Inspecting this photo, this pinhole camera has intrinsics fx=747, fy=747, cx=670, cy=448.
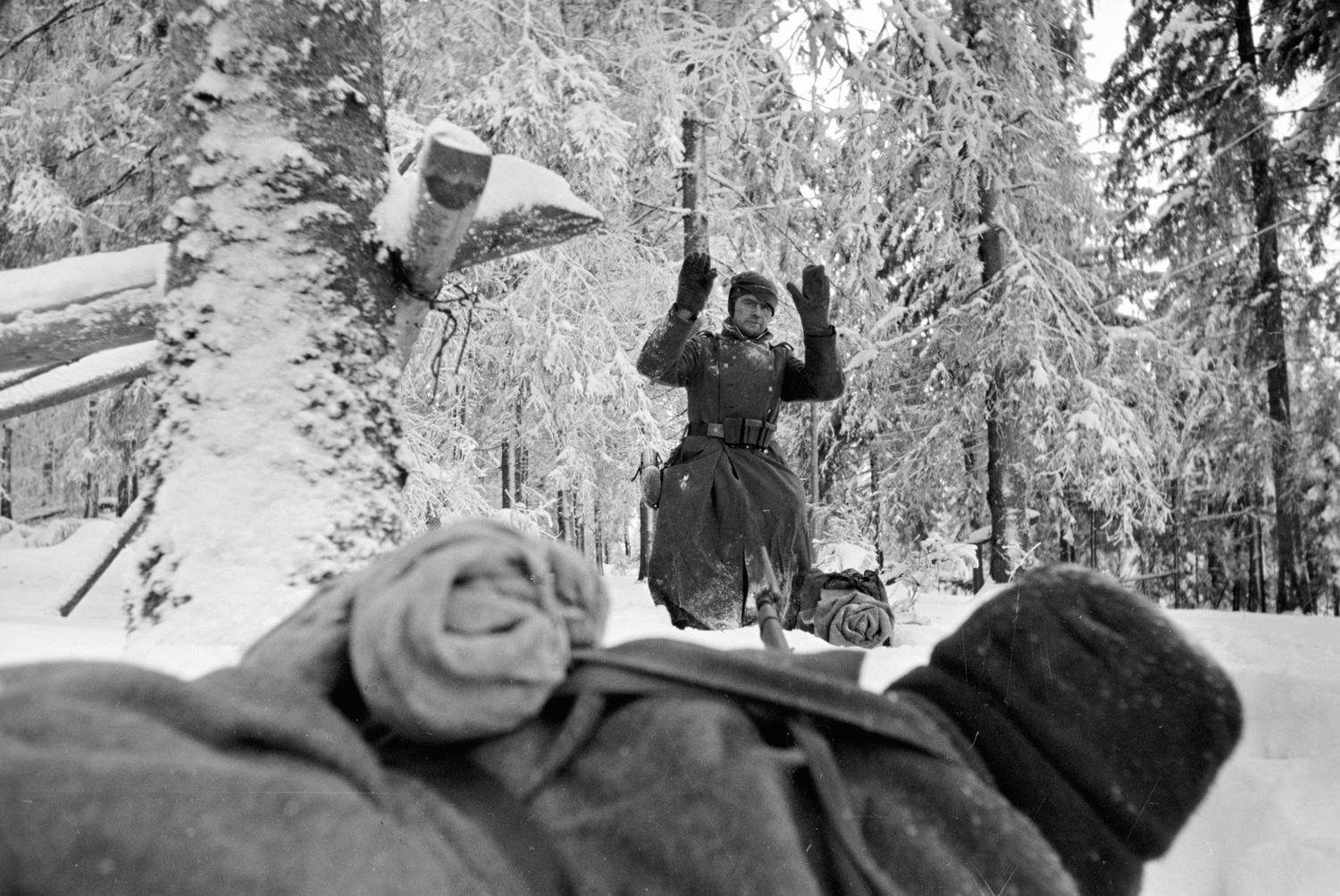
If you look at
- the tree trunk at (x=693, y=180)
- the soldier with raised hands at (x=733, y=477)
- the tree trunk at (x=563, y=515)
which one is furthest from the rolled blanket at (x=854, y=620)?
the tree trunk at (x=563, y=515)

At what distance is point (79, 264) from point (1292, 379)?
622 cm

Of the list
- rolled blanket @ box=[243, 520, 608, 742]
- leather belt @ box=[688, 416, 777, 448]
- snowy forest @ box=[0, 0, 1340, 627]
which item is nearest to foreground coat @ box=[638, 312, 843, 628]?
leather belt @ box=[688, 416, 777, 448]

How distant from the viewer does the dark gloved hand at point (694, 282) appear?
348 cm

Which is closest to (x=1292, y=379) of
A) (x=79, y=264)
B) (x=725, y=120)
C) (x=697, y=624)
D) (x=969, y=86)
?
(x=969, y=86)

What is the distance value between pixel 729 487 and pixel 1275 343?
10.7 ft

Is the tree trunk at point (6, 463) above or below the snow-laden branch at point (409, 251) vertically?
below

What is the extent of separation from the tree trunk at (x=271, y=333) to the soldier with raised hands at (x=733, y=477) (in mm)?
1763

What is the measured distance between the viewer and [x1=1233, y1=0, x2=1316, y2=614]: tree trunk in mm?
2748

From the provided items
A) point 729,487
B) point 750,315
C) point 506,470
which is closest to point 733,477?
point 729,487

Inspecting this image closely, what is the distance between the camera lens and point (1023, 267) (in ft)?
25.0

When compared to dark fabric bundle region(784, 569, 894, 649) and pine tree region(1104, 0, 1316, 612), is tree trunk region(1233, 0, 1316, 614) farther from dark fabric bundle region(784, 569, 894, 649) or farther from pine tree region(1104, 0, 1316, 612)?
dark fabric bundle region(784, 569, 894, 649)

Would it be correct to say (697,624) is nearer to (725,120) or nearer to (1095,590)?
(1095,590)

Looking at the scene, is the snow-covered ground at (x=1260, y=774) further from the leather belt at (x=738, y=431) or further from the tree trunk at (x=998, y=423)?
the tree trunk at (x=998, y=423)

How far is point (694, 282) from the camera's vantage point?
138 inches
